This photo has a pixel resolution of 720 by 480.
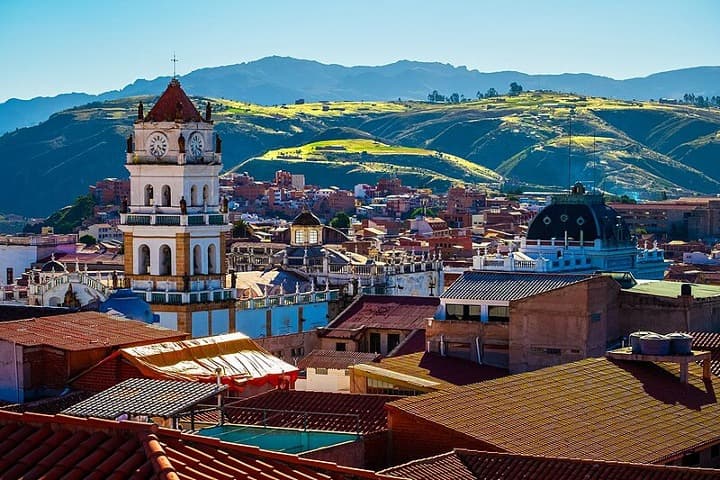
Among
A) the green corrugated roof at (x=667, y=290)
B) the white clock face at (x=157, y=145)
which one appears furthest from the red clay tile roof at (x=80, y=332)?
the white clock face at (x=157, y=145)

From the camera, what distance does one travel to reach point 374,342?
51594 mm

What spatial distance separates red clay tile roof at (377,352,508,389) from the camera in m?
36.3

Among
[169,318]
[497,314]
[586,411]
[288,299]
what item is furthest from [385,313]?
[586,411]

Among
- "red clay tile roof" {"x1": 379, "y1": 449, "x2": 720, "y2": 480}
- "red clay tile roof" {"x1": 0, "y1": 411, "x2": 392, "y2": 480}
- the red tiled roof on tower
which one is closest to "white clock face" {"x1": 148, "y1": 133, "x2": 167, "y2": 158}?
the red tiled roof on tower

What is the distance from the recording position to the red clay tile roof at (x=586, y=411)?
2714 cm

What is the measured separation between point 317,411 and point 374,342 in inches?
919

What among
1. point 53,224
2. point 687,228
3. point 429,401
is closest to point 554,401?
point 429,401

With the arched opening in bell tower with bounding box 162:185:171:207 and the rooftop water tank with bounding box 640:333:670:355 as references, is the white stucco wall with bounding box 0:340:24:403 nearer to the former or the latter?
the rooftop water tank with bounding box 640:333:670:355

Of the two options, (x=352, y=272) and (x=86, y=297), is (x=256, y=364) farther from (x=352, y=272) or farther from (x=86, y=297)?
(x=352, y=272)

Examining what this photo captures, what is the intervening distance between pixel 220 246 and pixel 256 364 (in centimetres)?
1986

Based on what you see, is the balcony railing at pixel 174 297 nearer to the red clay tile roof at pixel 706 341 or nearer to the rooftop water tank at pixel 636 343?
the red clay tile roof at pixel 706 341

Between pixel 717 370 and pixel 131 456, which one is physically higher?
pixel 131 456

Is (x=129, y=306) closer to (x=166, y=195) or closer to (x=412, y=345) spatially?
(x=166, y=195)

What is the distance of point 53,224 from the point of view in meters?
183
